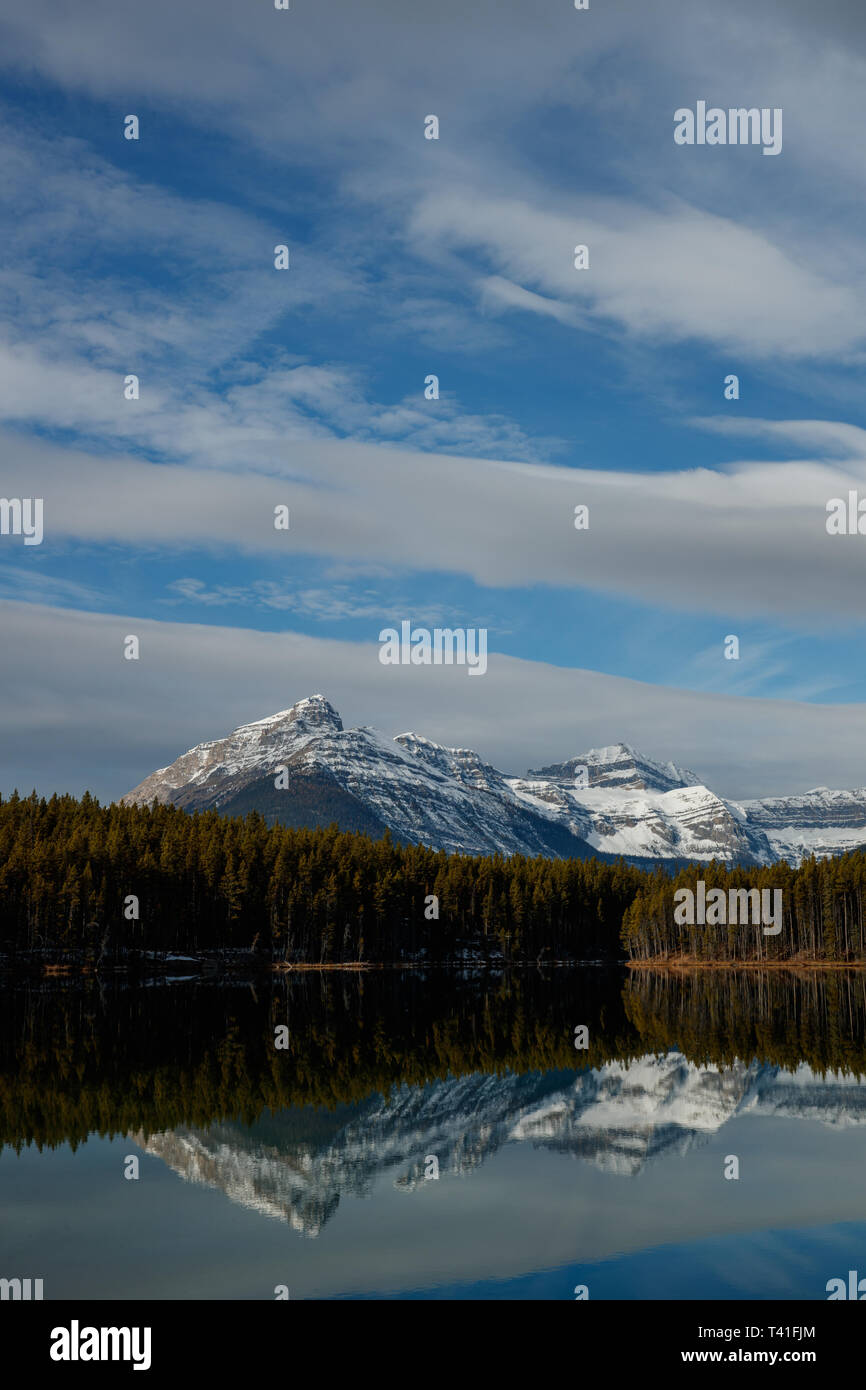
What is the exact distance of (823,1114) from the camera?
44.5 m

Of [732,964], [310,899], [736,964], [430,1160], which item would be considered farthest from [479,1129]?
[732,964]

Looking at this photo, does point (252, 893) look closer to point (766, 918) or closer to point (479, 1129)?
point (766, 918)

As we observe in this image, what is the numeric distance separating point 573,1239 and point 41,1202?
14843mm

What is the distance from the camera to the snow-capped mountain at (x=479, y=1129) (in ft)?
114

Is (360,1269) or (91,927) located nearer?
(360,1269)

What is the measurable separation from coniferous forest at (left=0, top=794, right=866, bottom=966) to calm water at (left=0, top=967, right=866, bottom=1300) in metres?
59.9

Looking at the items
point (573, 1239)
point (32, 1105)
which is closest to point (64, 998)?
point (32, 1105)

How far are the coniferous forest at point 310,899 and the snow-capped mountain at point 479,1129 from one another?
292ft

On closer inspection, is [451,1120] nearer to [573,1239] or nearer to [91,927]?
[573,1239]

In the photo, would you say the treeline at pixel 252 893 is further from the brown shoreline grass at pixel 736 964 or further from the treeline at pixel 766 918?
→ the brown shoreline grass at pixel 736 964

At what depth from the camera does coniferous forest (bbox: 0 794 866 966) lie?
131m

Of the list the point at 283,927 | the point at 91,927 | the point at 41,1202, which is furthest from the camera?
the point at 283,927

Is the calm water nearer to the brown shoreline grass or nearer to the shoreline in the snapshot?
the shoreline

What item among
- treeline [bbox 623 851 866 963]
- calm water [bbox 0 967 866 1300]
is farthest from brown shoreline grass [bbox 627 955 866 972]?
calm water [bbox 0 967 866 1300]
